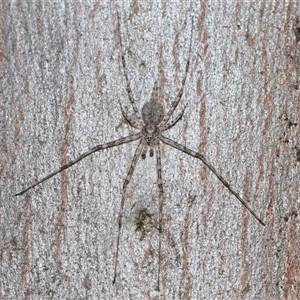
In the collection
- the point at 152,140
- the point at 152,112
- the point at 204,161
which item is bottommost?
the point at 204,161

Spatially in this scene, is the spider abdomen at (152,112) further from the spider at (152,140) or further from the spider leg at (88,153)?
the spider leg at (88,153)

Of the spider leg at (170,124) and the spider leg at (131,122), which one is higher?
the spider leg at (131,122)

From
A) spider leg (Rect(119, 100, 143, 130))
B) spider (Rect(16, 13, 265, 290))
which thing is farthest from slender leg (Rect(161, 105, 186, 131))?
spider leg (Rect(119, 100, 143, 130))

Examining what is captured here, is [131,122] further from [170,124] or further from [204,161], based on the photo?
[204,161]

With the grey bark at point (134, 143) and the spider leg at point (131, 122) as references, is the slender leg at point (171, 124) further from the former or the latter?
the spider leg at point (131, 122)

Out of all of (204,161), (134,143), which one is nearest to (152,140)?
(134,143)

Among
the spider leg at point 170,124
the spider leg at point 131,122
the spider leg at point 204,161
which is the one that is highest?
the spider leg at point 131,122

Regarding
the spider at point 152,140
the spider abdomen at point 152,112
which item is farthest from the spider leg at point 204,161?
the spider abdomen at point 152,112

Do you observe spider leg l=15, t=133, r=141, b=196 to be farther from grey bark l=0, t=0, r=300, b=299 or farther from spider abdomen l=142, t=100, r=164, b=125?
spider abdomen l=142, t=100, r=164, b=125
